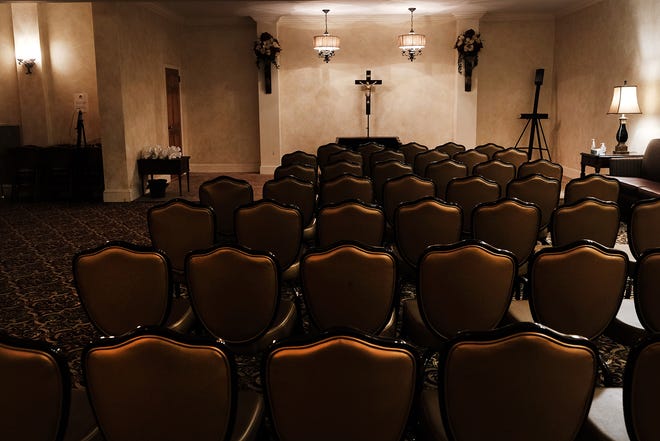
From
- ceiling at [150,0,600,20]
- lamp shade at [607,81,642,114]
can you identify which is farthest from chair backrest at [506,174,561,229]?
ceiling at [150,0,600,20]

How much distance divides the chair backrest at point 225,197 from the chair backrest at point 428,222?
5.83ft

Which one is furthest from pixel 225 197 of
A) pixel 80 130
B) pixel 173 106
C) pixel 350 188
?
pixel 173 106

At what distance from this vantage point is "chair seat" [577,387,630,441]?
7.18 ft

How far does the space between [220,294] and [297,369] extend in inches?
51.9

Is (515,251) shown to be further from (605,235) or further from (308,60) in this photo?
(308,60)

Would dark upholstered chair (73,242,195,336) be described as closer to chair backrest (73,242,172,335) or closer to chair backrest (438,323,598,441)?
chair backrest (73,242,172,335)

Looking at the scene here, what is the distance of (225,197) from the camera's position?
216 inches

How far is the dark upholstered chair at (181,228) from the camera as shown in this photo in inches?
168

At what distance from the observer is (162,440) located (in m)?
1.92

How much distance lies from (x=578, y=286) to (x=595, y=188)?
105 inches

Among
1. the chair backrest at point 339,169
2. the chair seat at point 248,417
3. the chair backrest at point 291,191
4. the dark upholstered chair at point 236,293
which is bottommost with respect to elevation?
the chair seat at point 248,417

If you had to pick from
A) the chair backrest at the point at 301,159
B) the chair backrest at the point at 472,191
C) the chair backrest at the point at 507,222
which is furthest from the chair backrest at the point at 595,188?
the chair backrest at the point at 301,159

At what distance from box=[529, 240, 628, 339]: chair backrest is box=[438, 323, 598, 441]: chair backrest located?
44.1 inches

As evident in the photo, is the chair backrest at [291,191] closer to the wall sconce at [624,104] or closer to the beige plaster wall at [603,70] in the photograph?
the wall sconce at [624,104]
